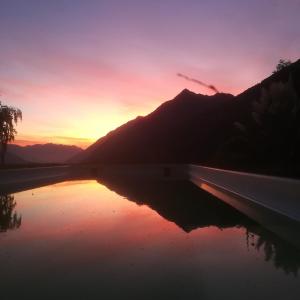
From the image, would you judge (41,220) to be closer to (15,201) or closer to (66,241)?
(66,241)

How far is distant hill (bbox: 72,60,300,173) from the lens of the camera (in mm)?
43688

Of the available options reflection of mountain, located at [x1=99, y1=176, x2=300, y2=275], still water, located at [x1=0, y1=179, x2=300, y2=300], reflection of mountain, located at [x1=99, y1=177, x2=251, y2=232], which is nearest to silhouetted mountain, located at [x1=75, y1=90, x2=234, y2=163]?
reflection of mountain, located at [x1=99, y1=177, x2=251, y2=232]

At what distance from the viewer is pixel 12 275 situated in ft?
24.1

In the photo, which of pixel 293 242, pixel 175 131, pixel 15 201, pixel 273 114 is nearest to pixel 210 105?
pixel 175 131

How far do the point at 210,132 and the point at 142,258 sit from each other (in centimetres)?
10282

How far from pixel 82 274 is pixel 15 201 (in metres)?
14.2

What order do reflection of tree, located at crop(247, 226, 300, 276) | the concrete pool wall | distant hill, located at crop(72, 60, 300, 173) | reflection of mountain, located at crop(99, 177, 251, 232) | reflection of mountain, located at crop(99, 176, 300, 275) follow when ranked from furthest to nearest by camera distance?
distant hill, located at crop(72, 60, 300, 173) < reflection of mountain, located at crop(99, 177, 251, 232) < the concrete pool wall < reflection of mountain, located at crop(99, 176, 300, 275) < reflection of tree, located at crop(247, 226, 300, 276)

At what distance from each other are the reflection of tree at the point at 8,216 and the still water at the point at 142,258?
0.11 feet

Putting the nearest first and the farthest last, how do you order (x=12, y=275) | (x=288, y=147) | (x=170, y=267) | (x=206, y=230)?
(x=12, y=275), (x=170, y=267), (x=206, y=230), (x=288, y=147)

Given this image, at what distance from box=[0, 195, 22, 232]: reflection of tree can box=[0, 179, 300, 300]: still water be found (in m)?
0.03

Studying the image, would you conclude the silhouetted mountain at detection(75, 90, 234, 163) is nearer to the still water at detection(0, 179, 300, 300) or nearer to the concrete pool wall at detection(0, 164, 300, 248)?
the concrete pool wall at detection(0, 164, 300, 248)

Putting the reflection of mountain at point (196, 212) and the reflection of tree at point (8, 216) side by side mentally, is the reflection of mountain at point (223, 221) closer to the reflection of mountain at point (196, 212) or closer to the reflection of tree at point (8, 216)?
the reflection of mountain at point (196, 212)

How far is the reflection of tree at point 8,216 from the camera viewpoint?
43.7 feet

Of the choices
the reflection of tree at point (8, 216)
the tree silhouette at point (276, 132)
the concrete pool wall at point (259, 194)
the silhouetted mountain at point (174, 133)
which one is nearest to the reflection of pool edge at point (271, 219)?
the concrete pool wall at point (259, 194)
